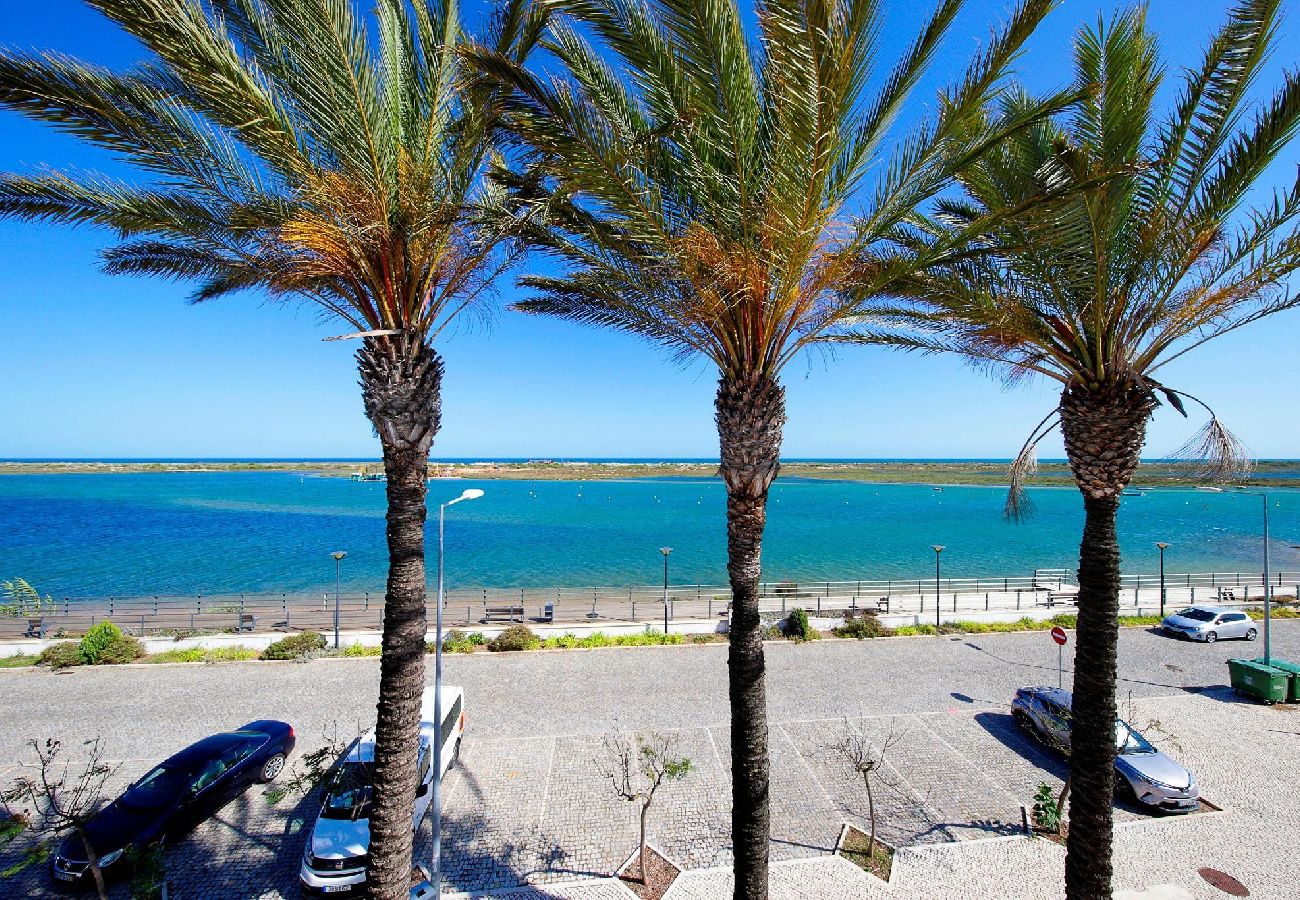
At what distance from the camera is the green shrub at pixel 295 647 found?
15930 mm

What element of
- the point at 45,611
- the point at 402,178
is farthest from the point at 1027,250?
the point at 45,611

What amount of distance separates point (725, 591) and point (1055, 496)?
353ft

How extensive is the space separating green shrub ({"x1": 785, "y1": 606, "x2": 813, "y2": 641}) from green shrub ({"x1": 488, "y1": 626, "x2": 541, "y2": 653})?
26.8 ft

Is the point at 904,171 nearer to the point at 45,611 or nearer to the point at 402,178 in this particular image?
the point at 402,178

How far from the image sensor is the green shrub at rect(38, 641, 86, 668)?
15.0 metres

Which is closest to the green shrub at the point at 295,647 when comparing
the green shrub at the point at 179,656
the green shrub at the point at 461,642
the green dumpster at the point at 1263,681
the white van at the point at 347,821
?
the green shrub at the point at 179,656

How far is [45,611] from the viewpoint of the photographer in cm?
2494

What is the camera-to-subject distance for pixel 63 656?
49.3 ft

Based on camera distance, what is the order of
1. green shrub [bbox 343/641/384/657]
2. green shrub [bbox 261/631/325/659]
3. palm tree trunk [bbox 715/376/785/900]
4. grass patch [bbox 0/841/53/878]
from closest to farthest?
palm tree trunk [bbox 715/376/785/900]
grass patch [bbox 0/841/53/878]
green shrub [bbox 261/631/325/659]
green shrub [bbox 343/641/384/657]

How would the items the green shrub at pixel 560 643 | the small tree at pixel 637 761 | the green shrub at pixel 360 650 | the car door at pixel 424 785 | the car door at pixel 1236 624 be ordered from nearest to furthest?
1. the car door at pixel 424 785
2. the small tree at pixel 637 761
3. the green shrub at pixel 360 650
4. the green shrub at pixel 560 643
5. the car door at pixel 1236 624

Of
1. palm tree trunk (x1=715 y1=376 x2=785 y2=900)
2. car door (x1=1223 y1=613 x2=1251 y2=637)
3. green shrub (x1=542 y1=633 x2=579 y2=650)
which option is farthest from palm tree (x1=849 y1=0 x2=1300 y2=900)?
car door (x1=1223 y1=613 x2=1251 y2=637)

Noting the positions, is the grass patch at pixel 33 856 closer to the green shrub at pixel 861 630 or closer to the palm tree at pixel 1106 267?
the palm tree at pixel 1106 267

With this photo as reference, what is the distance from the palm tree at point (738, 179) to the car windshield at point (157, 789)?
862 cm

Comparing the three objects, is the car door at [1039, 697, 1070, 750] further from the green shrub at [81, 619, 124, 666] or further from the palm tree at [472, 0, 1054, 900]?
the green shrub at [81, 619, 124, 666]
